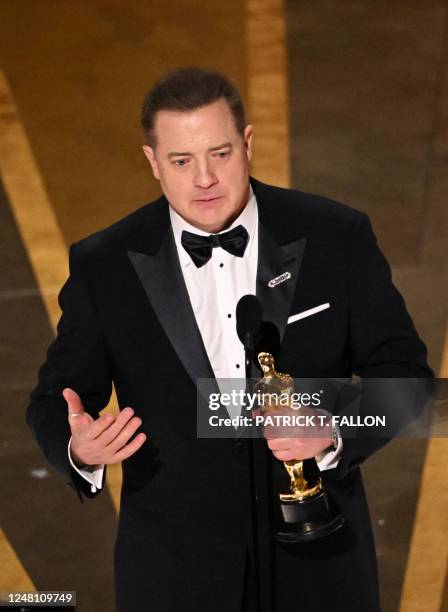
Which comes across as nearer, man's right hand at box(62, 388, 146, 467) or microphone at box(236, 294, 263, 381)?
microphone at box(236, 294, 263, 381)

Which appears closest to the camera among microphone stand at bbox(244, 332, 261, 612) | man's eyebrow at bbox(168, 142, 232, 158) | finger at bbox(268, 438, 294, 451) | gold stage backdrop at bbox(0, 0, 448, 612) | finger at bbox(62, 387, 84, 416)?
microphone stand at bbox(244, 332, 261, 612)

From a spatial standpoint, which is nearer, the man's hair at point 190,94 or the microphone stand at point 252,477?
the microphone stand at point 252,477

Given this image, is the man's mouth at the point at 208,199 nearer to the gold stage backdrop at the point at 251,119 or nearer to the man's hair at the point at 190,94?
the man's hair at the point at 190,94

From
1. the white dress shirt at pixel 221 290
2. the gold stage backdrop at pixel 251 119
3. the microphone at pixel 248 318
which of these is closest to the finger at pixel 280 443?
the microphone at pixel 248 318

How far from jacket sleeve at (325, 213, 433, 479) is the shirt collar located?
0.66 feet

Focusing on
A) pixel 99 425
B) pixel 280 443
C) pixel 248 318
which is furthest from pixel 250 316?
pixel 99 425

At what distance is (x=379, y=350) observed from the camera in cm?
201

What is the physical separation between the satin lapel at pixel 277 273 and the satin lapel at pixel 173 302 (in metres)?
0.14

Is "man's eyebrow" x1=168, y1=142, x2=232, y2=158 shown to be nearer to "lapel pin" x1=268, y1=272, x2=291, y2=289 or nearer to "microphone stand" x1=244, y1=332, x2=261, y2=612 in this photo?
"lapel pin" x1=268, y1=272, x2=291, y2=289

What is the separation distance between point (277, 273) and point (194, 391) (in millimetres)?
277

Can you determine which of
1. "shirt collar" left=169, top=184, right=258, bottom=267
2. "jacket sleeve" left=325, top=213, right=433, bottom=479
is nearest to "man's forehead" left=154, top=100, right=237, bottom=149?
"shirt collar" left=169, top=184, right=258, bottom=267

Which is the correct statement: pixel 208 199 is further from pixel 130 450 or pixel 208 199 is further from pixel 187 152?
pixel 130 450

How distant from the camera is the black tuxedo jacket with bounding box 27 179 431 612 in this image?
201 cm

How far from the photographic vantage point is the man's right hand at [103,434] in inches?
70.3
